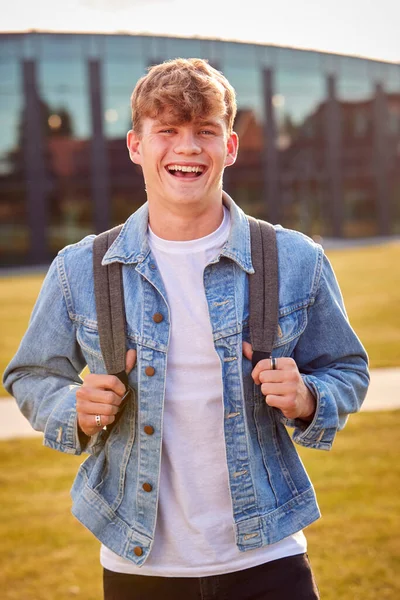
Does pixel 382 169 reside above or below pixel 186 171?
below

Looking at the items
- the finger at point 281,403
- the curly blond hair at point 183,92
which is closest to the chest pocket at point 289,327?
the finger at point 281,403

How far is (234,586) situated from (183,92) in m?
1.39

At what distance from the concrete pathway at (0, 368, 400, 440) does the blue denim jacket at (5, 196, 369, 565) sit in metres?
5.80

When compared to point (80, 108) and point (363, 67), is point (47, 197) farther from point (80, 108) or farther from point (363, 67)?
point (363, 67)

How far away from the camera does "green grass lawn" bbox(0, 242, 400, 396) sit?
12641mm

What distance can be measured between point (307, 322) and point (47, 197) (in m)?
38.1

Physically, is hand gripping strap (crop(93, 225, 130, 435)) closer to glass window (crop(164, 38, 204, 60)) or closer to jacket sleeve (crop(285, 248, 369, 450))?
jacket sleeve (crop(285, 248, 369, 450))

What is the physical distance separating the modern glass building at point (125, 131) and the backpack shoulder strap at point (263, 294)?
3600 cm

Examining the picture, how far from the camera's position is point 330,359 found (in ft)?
8.34

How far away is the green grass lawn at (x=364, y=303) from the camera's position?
41.5ft

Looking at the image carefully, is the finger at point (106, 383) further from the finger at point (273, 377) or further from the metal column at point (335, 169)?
the metal column at point (335, 169)

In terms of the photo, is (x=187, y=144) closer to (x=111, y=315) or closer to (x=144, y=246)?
(x=144, y=246)

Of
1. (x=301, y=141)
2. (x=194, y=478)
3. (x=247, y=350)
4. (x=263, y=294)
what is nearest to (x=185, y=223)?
(x=263, y=294)

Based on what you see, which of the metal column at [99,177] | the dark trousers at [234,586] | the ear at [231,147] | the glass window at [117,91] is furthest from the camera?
the metal column at [99,177]
